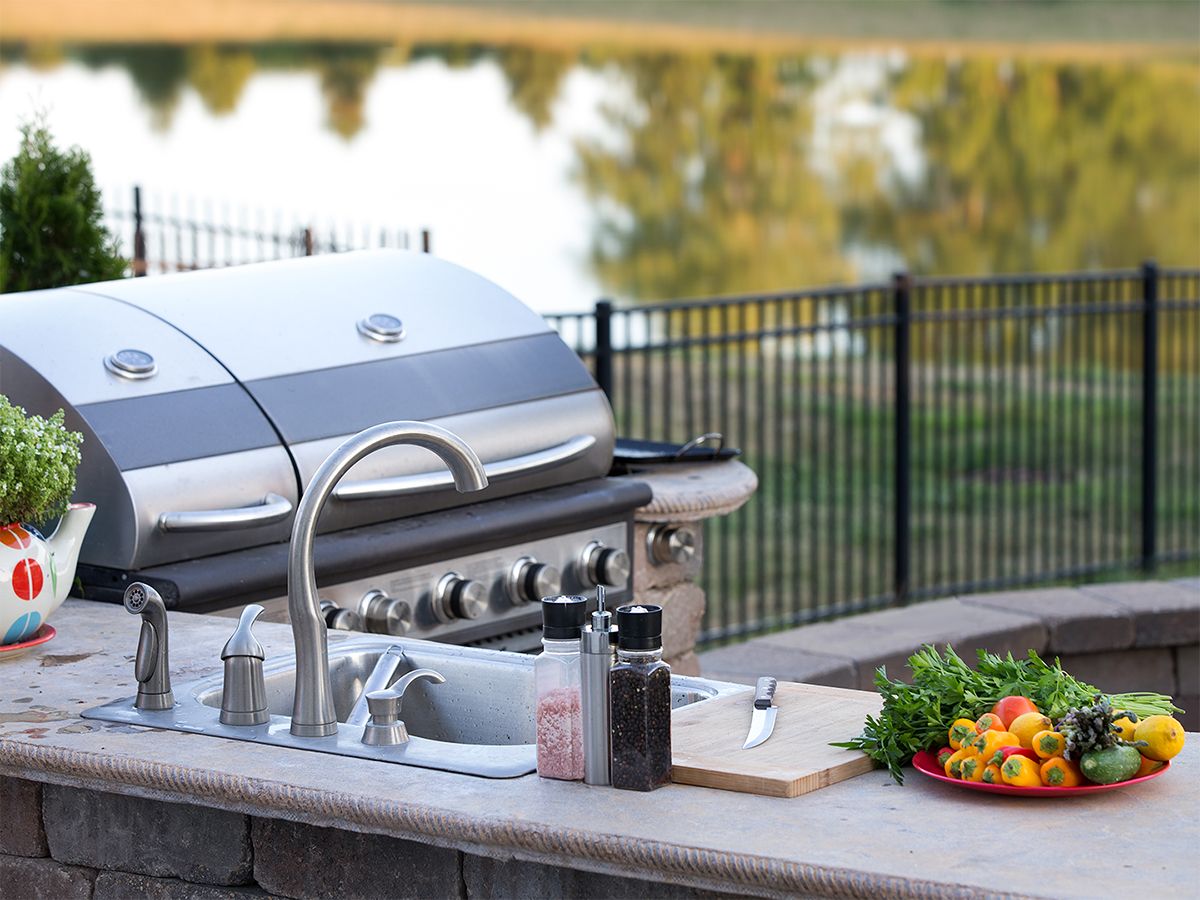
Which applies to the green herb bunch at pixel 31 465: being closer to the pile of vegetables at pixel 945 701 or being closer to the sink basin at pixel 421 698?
the sink basin at pixel 421 698

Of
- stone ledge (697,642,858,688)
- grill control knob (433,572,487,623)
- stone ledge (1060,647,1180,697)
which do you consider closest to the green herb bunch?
grill control knob (433,572,487,623)

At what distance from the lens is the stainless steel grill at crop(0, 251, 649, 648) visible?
364 centimetres

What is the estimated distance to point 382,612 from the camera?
3871mm

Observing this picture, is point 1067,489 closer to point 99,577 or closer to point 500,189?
point 99,577

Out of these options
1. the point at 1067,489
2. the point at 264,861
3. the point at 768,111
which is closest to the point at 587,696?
the point at 264,861

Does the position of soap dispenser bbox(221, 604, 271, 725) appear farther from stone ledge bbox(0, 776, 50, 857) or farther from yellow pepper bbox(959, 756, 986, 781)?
yellow pepper bbox(959, 756, 986, 781)

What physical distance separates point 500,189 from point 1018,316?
62.1 ft

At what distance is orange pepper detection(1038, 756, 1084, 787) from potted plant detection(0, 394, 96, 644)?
1912 mm

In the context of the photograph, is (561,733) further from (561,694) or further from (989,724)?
(989,724)

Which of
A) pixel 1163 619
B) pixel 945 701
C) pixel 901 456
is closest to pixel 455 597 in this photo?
pixel 945 701

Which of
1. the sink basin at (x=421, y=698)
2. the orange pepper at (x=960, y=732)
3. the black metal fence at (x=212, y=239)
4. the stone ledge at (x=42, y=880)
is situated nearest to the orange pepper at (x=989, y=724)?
the orange pepper at (x=960, y=732)

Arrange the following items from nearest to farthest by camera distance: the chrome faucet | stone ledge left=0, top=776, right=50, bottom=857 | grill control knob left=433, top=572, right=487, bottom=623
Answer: the chrome faucet
stone ledge left=0, top=776, right=50, bottom=857
grill control knob left=433, top=572, right=487, bottom=623

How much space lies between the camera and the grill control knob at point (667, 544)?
191 inches

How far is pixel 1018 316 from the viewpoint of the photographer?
344 inches
